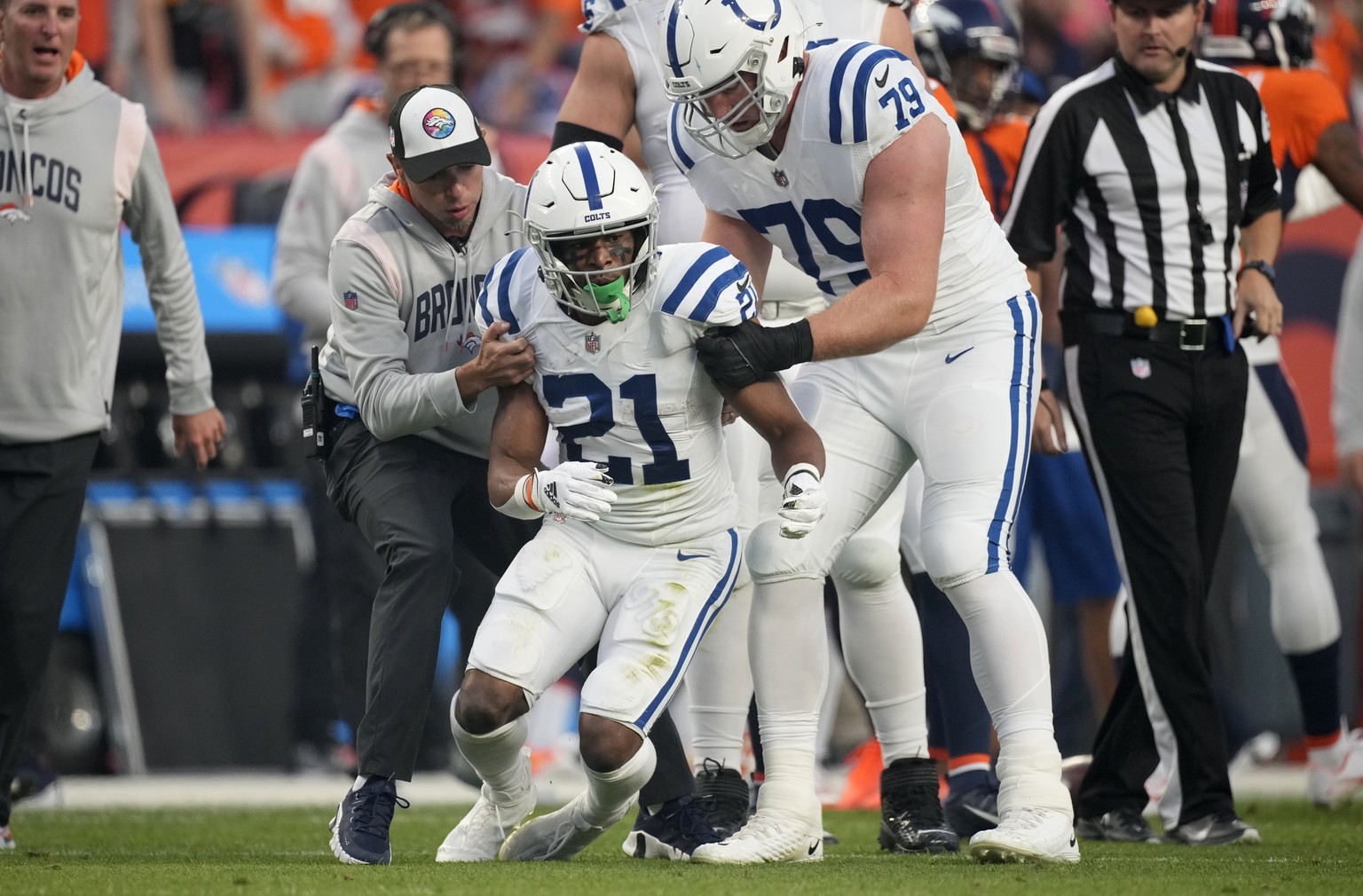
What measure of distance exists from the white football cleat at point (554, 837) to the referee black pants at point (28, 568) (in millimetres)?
1203

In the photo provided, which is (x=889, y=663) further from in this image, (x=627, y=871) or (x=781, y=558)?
(x=627, y=871)

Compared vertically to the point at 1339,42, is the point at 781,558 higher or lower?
lower

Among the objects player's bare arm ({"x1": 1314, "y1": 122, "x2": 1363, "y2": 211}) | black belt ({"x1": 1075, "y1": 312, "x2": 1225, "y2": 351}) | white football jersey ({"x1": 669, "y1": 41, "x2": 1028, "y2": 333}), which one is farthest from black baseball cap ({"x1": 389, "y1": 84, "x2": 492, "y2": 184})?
player's bare arm ({"x1": 1314, "y1": 122, "x2": 1363, "y2": 211})

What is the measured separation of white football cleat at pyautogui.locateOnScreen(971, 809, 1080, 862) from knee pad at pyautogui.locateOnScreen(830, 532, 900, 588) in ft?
2.53

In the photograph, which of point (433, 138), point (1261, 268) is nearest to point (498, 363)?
point (433, 138)

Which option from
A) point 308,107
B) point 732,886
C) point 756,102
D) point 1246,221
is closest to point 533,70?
point 308,107

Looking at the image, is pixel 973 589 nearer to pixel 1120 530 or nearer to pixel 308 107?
pixel 1120 530

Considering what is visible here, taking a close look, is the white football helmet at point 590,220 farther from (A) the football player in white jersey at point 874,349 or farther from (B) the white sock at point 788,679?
(B) the white sock at point 788,679

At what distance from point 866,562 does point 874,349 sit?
702 mm

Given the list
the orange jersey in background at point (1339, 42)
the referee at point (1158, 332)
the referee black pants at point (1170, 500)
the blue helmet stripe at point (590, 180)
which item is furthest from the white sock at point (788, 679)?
the orange jersey in background at point (1339, 42)

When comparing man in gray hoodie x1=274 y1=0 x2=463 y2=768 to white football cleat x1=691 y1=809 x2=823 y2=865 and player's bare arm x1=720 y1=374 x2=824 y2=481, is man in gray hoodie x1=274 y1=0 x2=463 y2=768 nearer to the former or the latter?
player's bare arm x1=720 y1=374 x2=824 y2=481

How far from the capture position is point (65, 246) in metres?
4.72

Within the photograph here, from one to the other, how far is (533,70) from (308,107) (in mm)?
1022

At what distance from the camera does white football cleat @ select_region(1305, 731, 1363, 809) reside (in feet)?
18.0
